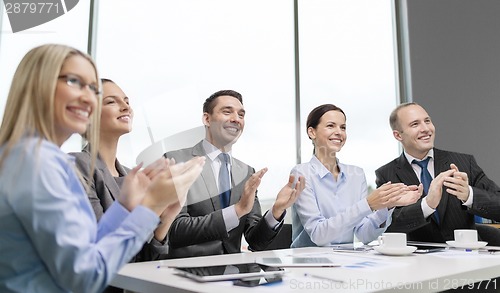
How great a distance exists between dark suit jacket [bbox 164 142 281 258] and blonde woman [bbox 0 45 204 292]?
811 mm

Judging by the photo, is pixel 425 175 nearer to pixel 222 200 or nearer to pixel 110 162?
pixel 222 200

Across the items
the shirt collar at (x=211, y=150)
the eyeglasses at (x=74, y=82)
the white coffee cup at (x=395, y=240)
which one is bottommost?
the white coffee cup at (x=395, y=240)

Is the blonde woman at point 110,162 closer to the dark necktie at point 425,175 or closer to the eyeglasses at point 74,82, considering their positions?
the eyeglasses at point 74,82

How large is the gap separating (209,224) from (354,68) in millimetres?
3017

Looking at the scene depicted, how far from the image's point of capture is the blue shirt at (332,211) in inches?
76.5

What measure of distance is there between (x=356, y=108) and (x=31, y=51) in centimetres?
357

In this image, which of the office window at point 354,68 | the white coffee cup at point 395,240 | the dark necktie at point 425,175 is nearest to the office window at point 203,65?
the office window at point 354,68

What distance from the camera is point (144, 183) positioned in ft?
3.20

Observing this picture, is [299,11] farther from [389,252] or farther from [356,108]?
[389,252]

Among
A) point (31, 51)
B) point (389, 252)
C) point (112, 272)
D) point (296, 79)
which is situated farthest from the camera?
point (296, 79)

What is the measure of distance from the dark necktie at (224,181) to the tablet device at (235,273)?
2.68 ft

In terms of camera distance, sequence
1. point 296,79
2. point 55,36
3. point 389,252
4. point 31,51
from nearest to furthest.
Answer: point 31,51
point 389,252
point 55,36
point 296,79

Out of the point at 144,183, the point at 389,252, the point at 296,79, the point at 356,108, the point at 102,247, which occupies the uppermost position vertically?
the point at 296,79

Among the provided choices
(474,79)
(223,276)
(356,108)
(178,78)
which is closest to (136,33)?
(178,78)
